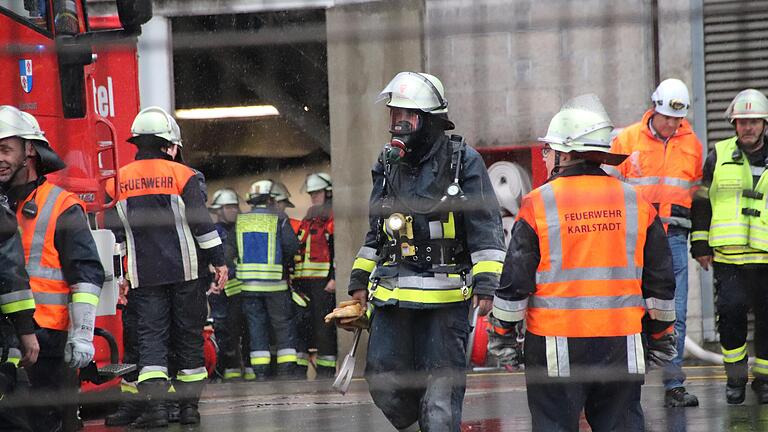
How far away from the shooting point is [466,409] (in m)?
8.11

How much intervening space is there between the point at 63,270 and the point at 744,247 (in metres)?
3.83

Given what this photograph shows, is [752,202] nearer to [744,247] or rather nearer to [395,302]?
[744,247]

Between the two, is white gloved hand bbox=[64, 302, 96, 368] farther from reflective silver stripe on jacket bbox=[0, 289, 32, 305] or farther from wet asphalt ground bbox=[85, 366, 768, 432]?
wet asphalt ground bbox=[85, 366, 768, 432]

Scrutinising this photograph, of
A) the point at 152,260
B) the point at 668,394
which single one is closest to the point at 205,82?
the point at 152,260

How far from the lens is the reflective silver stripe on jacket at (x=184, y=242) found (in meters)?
7.61

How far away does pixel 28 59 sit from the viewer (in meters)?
6.04

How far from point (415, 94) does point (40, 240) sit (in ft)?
5.45

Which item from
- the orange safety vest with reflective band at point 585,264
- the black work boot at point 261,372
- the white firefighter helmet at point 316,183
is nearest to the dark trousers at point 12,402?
the orange safety vest with reflective band at point 585,264

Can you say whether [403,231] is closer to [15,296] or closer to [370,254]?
[370,254]

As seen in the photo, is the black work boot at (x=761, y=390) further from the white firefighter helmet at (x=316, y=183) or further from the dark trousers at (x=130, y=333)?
the white firefighter helmet at (x=316, y=183)

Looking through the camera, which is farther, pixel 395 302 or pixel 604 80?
pixel 604 80

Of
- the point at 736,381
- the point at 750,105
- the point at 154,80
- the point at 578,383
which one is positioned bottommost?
the point at 736,381

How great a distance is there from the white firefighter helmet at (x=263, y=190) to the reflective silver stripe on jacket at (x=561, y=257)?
698 centimetres

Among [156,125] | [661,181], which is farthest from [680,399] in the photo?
[156,125]
